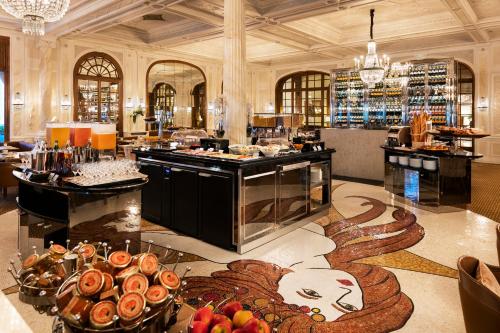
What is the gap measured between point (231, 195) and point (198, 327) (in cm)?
291

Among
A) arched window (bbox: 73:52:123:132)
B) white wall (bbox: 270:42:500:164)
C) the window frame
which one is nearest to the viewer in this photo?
the window frame

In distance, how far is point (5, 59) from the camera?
10.9m

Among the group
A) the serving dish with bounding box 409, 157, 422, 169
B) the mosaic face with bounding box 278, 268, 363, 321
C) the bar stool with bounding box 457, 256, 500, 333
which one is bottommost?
the mosaic face with bounding box 278, 268, 363, 321

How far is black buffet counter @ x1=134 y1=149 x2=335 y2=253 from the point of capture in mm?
4020

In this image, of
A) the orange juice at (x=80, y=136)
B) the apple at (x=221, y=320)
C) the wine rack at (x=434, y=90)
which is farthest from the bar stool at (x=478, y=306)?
the wine rack at (x=434, y=90)

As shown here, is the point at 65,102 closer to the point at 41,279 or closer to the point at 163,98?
the point at 163,98

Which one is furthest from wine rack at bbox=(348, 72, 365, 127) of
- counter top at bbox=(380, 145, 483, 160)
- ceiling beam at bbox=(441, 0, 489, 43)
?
counter top at bbox=(380, 145, 483, 160)

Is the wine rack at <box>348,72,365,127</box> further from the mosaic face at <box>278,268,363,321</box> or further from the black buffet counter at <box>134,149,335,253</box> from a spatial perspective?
the mosaic face at <box>278,268,363,321</box>

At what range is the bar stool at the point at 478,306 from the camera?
1.38m

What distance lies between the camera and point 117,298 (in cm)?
113

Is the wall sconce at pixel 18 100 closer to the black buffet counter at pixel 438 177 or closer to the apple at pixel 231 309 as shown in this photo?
the black buffet counter at pixel 438 177

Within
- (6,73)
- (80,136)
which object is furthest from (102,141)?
(6,73)

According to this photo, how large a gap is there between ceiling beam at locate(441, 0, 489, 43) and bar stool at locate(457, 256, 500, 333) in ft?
27.8

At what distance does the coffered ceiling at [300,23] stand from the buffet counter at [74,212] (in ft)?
20.6
